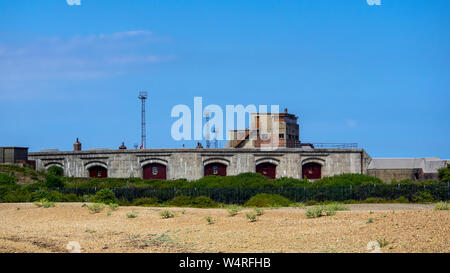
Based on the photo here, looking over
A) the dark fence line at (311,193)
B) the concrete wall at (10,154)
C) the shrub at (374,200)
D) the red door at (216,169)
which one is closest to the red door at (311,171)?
the red door at (216,169)

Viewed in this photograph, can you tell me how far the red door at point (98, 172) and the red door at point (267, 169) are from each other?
14.1 meters

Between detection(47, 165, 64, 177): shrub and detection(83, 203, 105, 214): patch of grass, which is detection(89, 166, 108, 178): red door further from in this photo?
detection(83, 203, 105, 214): patch of grass

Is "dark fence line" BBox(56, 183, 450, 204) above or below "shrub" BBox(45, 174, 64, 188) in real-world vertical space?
below

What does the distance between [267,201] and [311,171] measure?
24.1 meters

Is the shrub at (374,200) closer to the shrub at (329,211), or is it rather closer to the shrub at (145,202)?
the shrub at (145,202)

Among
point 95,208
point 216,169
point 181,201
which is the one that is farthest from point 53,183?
point 95,208

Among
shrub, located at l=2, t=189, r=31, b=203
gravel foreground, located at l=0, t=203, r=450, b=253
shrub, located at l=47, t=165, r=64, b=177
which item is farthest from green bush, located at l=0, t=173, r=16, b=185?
gravel foreground, located at l=0, t=203, r=450, b=253

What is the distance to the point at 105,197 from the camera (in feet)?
119

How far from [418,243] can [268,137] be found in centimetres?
5073

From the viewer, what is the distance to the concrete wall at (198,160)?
55.5 meters

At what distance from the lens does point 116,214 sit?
91.8 ft

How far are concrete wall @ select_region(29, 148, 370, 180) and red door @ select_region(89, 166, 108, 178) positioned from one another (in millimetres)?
407

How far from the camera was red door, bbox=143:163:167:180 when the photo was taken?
55812 millimetres

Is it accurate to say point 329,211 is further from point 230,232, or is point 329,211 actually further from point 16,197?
point 16,197
